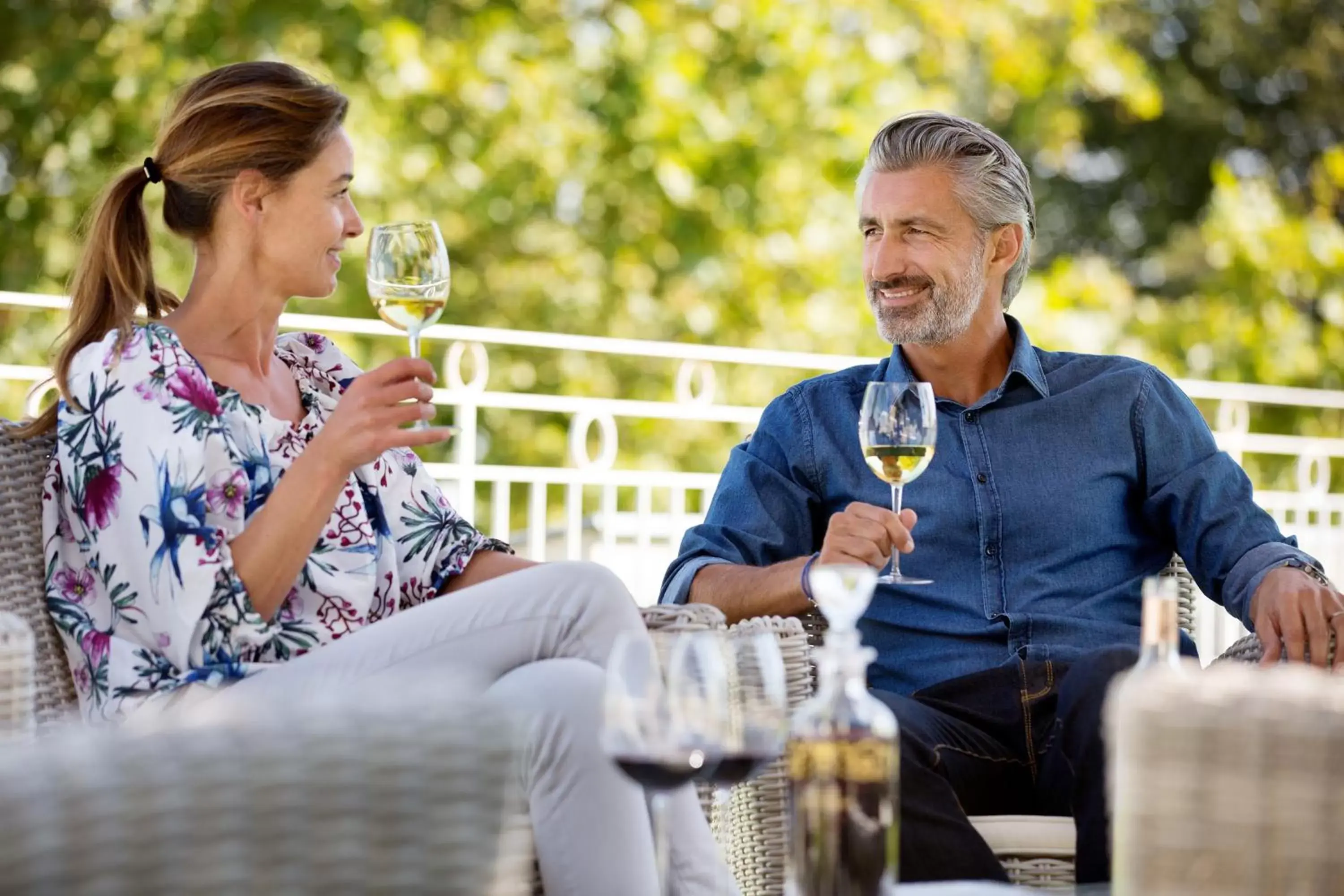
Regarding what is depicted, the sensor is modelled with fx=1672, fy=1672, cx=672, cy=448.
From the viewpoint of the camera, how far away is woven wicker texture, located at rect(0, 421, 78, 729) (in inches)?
85.6

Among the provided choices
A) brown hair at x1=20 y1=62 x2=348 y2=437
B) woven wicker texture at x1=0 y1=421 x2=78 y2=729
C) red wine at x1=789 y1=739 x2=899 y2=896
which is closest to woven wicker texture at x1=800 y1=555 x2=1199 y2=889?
red wine at x1=789 y1=739 x2=899 y2=896

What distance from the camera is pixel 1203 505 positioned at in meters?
2.79

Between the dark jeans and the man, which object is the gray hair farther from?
the dark jeans

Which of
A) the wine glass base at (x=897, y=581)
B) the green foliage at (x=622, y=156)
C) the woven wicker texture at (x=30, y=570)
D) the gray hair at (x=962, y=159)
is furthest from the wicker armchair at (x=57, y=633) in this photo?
the green foliage at (x=622, y=156)

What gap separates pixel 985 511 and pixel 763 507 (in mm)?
373

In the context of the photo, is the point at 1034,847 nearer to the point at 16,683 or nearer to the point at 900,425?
the point at 900,425

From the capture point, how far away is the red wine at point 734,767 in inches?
59.6

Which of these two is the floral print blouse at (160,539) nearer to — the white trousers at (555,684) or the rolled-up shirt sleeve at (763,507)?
the white trousers at (555,684)

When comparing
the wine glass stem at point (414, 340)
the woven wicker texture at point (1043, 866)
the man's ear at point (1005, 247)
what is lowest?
the woven wicker texture at point (1043, 866)

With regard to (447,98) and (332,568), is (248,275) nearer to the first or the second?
(332,568)

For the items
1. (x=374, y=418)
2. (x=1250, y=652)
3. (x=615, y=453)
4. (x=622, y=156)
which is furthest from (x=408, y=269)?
(x=622, y=156)

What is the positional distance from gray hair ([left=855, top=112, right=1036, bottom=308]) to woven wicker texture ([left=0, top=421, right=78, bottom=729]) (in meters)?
1.54

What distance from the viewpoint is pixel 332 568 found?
7.67 ft

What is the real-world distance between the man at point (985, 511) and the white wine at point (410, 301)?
665mm
